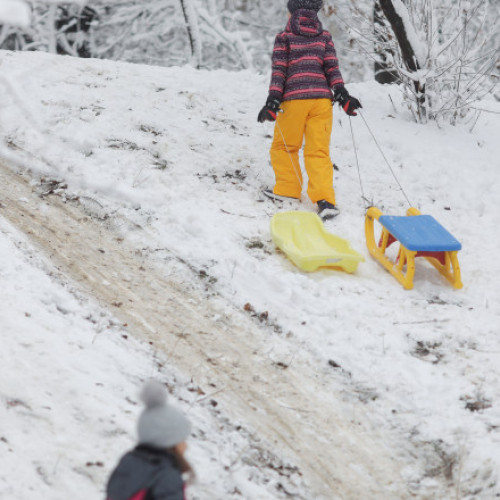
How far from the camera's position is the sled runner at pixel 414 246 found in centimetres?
457

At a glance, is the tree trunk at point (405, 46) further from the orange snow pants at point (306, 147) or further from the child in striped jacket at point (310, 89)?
the orange snow pants at point (306, 147)

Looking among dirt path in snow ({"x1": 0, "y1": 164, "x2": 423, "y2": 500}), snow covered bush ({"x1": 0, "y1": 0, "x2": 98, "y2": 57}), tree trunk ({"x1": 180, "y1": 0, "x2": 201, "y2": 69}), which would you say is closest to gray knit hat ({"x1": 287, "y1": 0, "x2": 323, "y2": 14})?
dirt path in snow ({"x1": 0, "y1": 164, "x2": 423, "y2": 500})

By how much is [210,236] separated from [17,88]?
10.9 feet

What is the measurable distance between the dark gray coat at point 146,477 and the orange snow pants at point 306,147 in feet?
12.7

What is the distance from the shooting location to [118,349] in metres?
3.59

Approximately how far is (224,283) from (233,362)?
0.84 m

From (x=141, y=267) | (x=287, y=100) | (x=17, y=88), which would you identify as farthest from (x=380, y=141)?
(x=17, y=88)

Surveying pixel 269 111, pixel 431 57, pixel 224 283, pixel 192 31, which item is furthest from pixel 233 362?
pixel 192 31

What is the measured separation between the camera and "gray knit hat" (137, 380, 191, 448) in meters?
1.96

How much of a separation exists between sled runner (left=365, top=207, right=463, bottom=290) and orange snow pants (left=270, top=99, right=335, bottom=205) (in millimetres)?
661

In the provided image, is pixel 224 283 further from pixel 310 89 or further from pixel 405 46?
pixel 405 46

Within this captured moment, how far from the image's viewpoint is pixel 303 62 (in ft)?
18.5

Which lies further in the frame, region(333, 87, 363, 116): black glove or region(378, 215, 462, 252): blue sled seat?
region(333, 87, 363, 116): black glove

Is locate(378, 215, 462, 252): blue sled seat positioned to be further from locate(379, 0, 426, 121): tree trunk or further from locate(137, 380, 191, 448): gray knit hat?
locate(137, 380, 191, 448): gray knit hat
